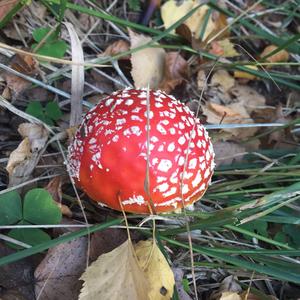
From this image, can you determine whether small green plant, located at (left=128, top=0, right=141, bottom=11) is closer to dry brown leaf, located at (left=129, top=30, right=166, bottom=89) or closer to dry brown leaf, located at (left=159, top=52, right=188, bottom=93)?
dry brown leaf, located at (left=129, top=30, right=166, bottom=89)

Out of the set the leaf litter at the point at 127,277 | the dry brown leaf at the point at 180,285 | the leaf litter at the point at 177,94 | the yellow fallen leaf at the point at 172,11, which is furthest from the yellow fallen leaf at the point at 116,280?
the yellow fallen leaf at the point at 172,11

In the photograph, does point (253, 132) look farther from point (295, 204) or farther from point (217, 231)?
point (217, 231)

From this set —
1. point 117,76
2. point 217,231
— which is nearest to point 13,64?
point 117,76

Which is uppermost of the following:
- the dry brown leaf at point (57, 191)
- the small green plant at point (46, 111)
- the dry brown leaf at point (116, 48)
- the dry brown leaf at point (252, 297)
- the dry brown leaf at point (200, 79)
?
the dry brown leaf at point (116, 48)

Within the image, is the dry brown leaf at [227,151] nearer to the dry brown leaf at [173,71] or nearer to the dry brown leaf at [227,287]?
the dry brown leaf at [173,71]

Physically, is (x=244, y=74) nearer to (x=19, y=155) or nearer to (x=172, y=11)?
(x=172, y=11)

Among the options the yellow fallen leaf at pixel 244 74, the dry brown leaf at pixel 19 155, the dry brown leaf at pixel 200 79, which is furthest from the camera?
the yellow fallen leaf at pixel 244 74

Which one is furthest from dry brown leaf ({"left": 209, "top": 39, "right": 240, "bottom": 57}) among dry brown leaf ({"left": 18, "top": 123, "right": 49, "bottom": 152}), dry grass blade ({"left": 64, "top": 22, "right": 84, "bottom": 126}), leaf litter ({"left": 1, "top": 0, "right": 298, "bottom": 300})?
dry brown leaf ({"left": 18, "top": 123, "right": 49, "bottom": 152})
